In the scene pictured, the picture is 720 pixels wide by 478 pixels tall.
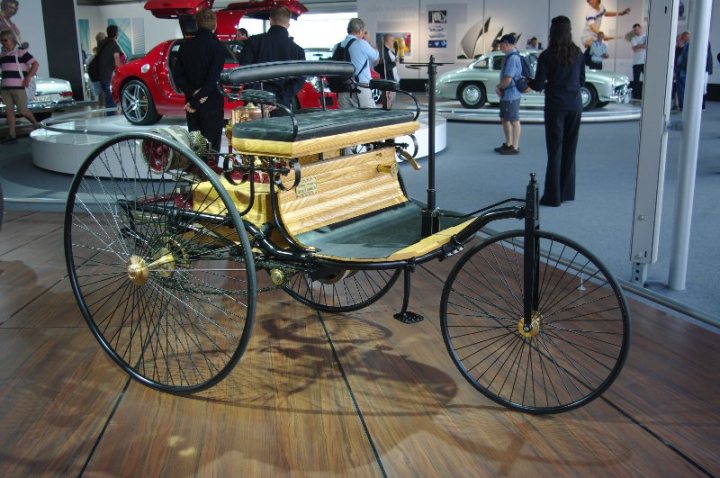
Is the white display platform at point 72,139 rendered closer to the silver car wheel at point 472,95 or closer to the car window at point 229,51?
the car window at point 229,51

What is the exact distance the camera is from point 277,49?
611 centimetres

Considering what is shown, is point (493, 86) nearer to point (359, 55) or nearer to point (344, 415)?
point (359, 55)

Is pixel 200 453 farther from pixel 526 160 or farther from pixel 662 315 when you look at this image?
pixel 526 160

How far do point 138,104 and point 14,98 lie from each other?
2445 millimetres

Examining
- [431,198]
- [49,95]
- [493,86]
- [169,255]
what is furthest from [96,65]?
[431,198]

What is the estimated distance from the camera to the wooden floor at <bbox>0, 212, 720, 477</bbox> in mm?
2385

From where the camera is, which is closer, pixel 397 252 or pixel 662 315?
pixel 397 252

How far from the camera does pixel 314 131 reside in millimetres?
2777

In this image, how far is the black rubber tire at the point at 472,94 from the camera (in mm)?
14320

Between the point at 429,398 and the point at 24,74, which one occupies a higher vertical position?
the point at 24,74

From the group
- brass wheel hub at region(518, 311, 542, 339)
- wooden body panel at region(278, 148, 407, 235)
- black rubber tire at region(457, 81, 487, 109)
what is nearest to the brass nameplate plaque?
wooden body panel at region(278, 148, 407, 235)

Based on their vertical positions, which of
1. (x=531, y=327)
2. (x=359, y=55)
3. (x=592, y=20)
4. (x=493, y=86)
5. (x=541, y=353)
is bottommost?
(x=541, y=353)

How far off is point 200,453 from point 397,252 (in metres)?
0.99

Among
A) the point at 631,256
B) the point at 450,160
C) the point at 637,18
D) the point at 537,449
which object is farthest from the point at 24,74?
the point at 637,18
